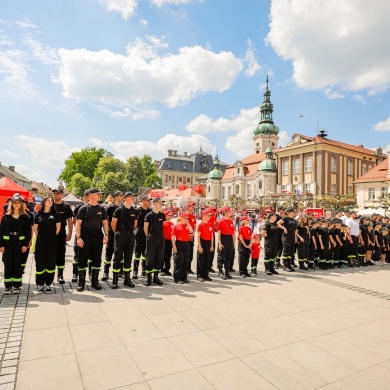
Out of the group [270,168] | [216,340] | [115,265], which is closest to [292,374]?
[216,340]

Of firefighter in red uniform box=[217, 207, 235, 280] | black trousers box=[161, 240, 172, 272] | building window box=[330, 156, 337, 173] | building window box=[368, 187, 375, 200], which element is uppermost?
building window box=[330, 156, 337, 173]

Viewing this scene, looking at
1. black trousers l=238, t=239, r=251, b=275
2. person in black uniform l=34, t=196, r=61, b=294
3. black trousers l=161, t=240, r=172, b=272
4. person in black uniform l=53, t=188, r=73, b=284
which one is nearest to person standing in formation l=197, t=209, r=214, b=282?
black trousers l=161, t=240, r=172, b=272

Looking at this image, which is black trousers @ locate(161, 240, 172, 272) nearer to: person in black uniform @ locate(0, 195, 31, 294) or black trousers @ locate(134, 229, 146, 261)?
black trousers @ locate(134, 229, 146, 261)

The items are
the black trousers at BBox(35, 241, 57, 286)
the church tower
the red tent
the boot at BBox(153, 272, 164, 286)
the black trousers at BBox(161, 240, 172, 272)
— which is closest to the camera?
the black trousers at BBox(35, 241, 57, 286)

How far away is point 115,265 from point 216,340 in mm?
3445

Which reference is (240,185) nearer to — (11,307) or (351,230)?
(351,230)

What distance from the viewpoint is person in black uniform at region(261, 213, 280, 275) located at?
9148 mm

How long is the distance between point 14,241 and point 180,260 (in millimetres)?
3726

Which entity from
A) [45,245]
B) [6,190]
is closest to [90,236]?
[45,245]

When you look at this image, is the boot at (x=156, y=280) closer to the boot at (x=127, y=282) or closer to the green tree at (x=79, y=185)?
the boot at (x=127, y=282)

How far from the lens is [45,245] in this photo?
6.29m

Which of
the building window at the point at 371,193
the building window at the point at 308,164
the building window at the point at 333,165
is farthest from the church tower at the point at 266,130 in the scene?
the building window at the point at 371,193

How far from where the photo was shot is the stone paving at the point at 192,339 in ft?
10.5

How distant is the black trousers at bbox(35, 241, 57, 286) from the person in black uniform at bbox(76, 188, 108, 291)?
23.3 inches
